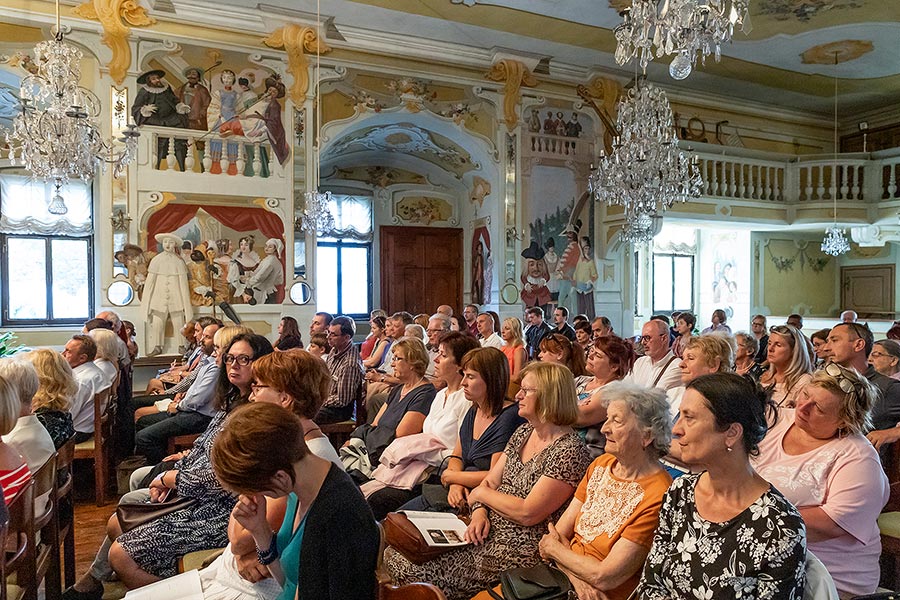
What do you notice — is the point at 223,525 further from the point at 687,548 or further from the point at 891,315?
the point at 891,315

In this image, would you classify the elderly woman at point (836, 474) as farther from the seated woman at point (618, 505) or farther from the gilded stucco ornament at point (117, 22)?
the gilded stucco ornament at point (117, 22)

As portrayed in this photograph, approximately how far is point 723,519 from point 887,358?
11.7 ft

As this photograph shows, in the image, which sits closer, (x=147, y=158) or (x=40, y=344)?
(x=147, y=158)

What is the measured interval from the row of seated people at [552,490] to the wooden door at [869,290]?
12843 millimetres

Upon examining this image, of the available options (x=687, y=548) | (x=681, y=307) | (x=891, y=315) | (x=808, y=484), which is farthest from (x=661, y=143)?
(x=681, y=307)

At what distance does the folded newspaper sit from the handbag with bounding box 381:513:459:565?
30 millimetres

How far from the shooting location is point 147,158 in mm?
8664

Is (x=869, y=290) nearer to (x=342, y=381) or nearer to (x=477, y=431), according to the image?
(x=342, y=381)

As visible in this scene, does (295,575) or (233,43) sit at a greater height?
(233,43)

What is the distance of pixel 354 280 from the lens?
13195 mm

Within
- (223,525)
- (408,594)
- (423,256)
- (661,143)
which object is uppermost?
(661,143)

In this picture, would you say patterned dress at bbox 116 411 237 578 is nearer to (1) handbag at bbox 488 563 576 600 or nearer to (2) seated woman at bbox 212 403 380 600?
(2) seated woman at bbox 212 403 380 600

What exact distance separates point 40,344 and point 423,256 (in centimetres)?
702

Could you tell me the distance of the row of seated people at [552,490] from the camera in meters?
1.73
